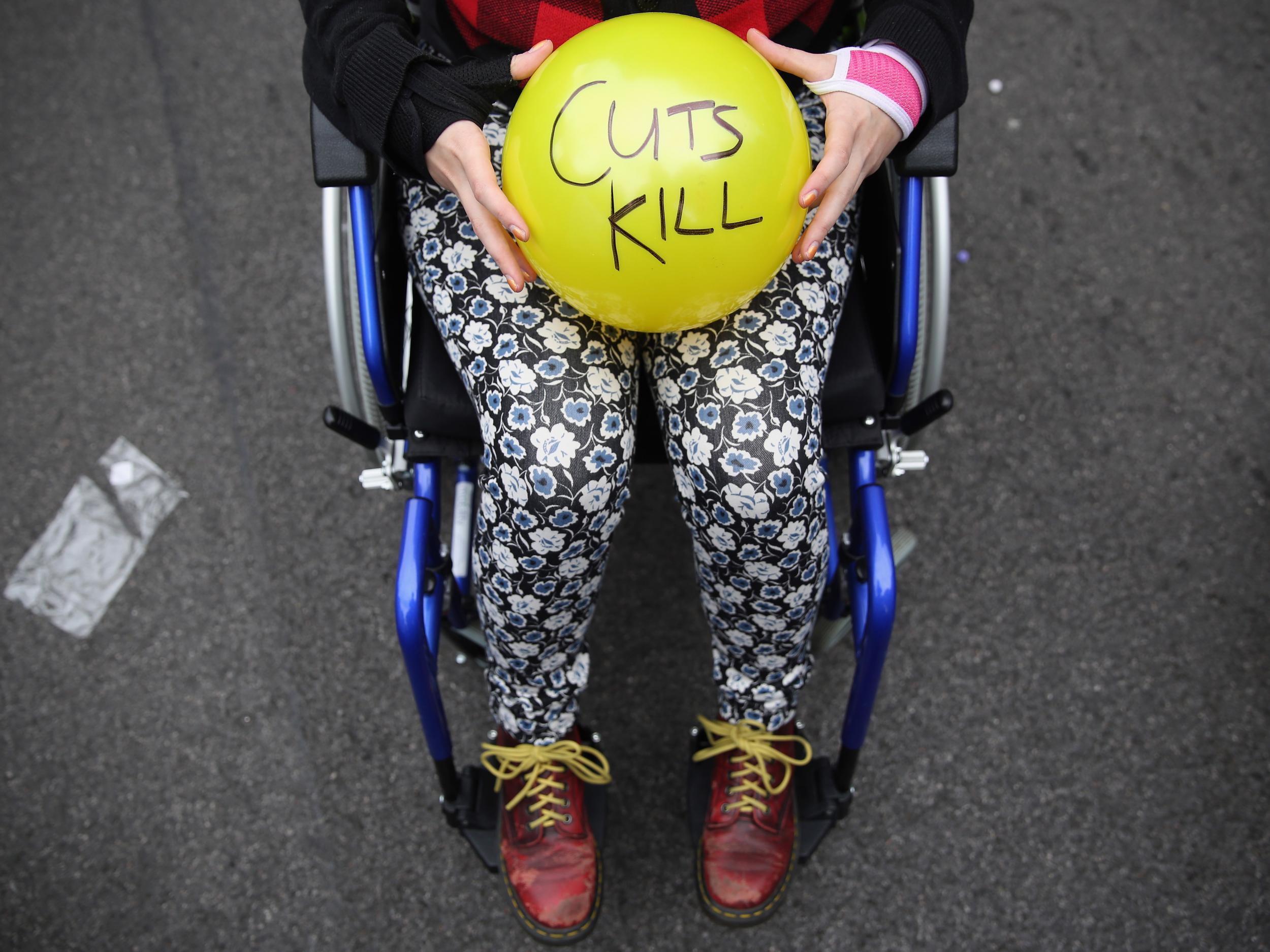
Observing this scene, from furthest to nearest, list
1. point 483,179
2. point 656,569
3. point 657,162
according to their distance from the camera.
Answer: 1. point 656,569
2. point 483,179
3. point 657,162

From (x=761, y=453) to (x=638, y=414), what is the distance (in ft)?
0.66

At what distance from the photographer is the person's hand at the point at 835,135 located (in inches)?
33.1

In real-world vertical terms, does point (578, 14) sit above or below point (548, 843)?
above

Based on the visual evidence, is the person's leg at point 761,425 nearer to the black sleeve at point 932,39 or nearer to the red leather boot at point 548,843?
the black sleeve at point 932,39

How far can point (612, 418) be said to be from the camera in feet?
3.13

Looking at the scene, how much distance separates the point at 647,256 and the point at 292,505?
1065 mm

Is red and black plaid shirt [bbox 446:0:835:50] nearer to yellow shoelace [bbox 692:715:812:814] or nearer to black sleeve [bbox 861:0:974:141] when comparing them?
black sleeve [bbox 861:0:974:141]

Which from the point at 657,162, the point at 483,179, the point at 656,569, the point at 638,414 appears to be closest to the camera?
the point at 657,162

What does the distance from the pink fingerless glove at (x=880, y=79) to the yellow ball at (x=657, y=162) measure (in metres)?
0.11

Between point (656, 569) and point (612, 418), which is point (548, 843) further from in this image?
point (612, 418)

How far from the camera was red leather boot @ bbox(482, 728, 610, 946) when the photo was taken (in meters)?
1.21

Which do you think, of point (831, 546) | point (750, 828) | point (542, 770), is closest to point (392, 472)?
point (542, 770)

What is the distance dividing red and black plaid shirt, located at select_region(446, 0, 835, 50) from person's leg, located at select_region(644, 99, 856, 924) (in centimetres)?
12

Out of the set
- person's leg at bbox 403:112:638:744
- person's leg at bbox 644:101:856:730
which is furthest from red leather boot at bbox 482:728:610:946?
person's leg at bbox 644:101:856:730
